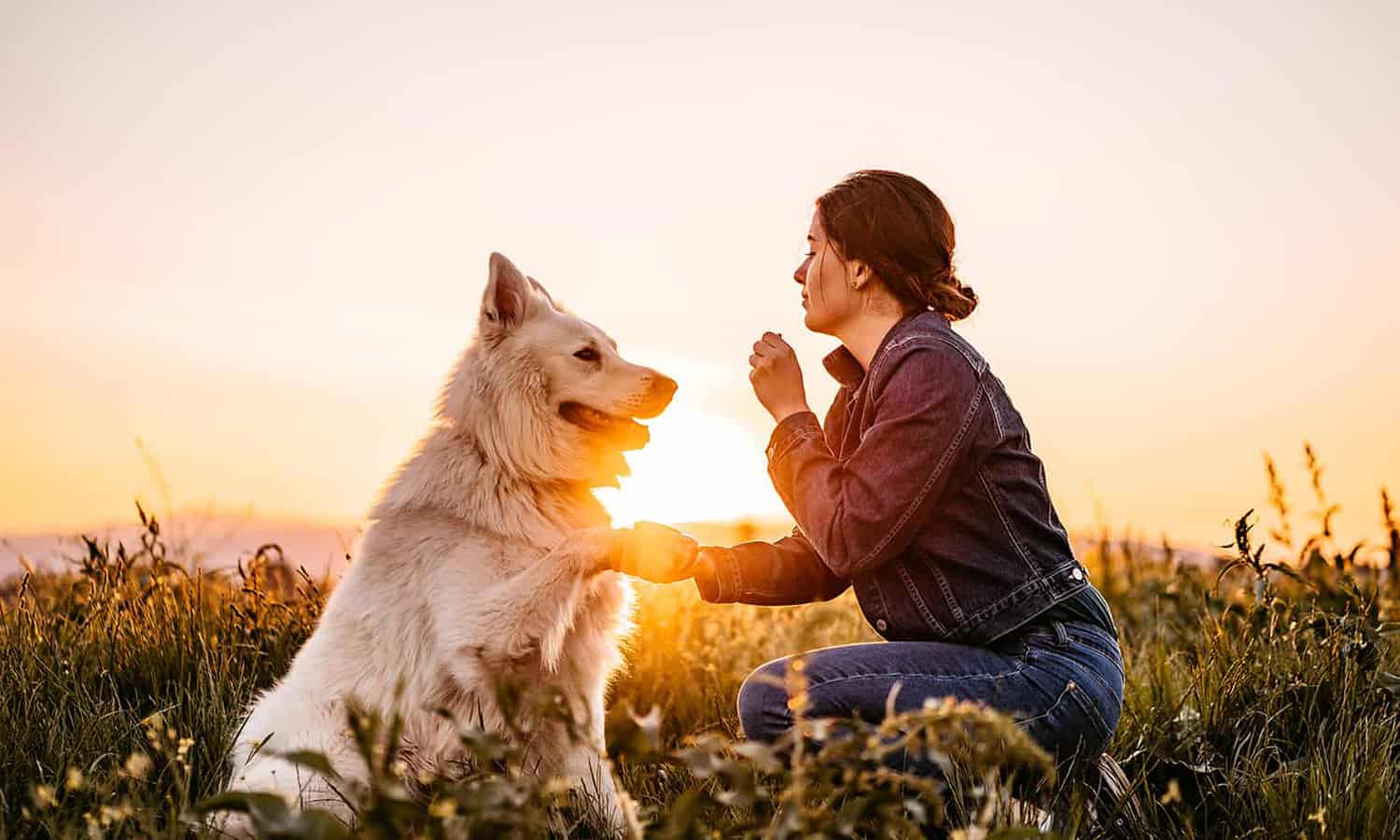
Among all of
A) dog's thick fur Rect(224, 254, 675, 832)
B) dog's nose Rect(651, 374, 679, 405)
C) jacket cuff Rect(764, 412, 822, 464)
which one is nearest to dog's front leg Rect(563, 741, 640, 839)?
dog's thick fur Rect(224, 254, 675, 832)

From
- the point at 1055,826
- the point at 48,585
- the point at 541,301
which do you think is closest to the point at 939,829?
the point at 1055,826

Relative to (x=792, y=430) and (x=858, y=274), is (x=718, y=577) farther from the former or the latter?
(x=858, y=274)

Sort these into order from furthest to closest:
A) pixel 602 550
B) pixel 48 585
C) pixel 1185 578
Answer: pixel 1185 578, pixel 48 585, pixel 602 550

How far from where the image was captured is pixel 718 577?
11.7ft

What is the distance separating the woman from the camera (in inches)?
120

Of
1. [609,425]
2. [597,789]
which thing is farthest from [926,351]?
[597,789]

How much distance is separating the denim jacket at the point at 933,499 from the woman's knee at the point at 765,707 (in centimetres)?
37

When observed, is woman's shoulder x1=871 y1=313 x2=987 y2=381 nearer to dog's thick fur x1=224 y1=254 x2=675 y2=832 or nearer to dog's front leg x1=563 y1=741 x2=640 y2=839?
dog's thick fur x1=224 y1=254 x2=675 y2=832

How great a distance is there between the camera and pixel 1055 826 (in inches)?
124

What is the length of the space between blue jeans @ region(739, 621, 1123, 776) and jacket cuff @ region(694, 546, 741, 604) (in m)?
0.38

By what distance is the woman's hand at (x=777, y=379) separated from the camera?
11.1ft

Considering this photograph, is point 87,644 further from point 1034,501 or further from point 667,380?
point 1034,501

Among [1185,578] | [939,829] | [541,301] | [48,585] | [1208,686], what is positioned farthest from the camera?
[1185,578]

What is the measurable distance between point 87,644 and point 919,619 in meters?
3.37
